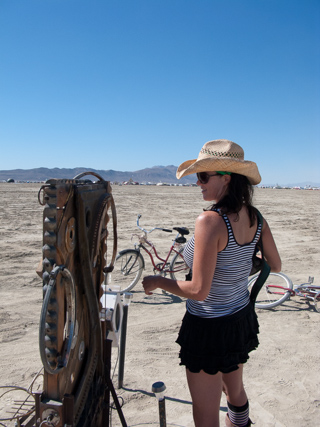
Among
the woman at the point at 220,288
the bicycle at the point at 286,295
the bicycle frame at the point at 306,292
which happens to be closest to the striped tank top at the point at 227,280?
the woman at the point at 220,288

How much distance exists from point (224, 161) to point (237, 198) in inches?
8.0

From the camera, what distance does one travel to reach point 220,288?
1.94m

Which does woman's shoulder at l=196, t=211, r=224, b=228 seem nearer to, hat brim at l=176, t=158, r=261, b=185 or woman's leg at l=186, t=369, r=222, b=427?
hat brim at l=176, t=158, r=261, b=185

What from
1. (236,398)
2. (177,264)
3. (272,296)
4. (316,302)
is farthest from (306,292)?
(236,398)

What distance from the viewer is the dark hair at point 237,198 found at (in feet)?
6.06

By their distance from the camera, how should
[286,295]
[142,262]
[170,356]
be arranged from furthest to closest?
[142,262] → [286,295] → [170,356]

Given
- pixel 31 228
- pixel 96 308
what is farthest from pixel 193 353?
pixel 31 228

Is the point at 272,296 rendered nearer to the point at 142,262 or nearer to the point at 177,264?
the point at 177,264

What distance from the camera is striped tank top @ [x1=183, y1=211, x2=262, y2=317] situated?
1.88 m

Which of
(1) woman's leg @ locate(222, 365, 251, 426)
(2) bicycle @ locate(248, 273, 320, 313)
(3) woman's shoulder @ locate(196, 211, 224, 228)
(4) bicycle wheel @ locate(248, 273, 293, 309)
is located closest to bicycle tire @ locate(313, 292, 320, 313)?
(2) bicycle @ locate(248, 273, 320, 313)

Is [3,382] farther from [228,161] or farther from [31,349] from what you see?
[228,161]

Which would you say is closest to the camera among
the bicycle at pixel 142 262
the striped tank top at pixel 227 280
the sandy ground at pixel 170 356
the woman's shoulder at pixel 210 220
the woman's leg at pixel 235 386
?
the woman's shoulder at pixel 210 220

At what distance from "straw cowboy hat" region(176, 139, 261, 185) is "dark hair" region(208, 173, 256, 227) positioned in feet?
0.13

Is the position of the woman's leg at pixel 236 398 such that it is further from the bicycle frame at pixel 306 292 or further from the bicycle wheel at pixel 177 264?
the bicycle wheel at pixel 177 264
